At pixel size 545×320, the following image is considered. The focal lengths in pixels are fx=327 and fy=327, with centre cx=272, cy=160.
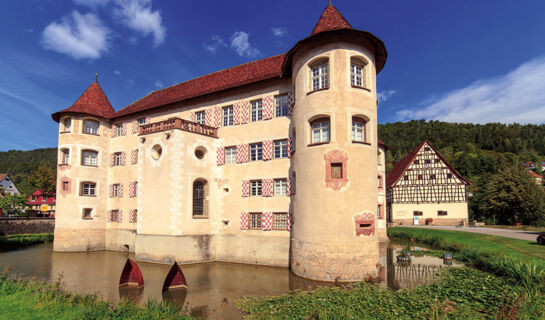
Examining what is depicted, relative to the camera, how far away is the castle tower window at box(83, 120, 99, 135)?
27.4 metres

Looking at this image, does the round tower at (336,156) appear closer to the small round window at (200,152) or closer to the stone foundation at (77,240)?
the small round window at (200,152)

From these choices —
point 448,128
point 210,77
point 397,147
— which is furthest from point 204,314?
point 448,128

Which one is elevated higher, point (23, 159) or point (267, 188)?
point (23, 159)

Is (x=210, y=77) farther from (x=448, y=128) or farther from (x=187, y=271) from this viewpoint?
(x=448, y=128)

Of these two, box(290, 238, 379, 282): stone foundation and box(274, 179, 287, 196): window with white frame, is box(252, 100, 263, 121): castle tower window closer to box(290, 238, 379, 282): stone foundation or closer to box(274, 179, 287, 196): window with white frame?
box(274, 179, 287, 196): window with white frame

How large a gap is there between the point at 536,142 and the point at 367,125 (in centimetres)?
13782

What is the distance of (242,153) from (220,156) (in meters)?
1.81

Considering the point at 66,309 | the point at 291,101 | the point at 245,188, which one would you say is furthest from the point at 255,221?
the point at 66,309

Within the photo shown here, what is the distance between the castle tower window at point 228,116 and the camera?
22375mm

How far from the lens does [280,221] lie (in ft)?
63.8

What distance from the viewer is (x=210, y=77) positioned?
26.4 meters

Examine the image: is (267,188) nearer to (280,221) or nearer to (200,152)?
(280,221)

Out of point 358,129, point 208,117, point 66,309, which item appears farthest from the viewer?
point 208,117

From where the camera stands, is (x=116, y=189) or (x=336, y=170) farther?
(x=116, y=189)
